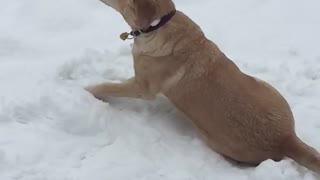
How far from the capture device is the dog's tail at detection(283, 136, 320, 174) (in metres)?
3.38

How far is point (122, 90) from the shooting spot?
406cm

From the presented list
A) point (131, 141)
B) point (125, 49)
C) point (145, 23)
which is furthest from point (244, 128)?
point (125, 49)

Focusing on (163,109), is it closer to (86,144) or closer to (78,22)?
(86,144)

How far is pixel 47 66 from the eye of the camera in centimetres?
437

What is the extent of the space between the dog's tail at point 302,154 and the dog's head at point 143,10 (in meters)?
1.18

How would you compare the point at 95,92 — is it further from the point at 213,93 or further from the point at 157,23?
the point at 213,93

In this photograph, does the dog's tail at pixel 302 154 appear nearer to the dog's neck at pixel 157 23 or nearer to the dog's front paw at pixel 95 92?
the dog's neck at pixel 157 23

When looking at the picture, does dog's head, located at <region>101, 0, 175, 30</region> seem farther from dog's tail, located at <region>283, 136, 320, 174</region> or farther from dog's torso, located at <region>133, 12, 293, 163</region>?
dog's tail, located at <region>283, 136, 320, 174</region>

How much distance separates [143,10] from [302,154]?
1.36 meters

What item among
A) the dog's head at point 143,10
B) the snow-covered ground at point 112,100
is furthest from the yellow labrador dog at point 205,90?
the snow-covered ground at point 112,100

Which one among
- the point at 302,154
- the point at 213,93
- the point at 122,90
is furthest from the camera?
the point at 122,90

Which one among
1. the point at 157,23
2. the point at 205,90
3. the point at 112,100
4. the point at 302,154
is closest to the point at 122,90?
the point at 112,100

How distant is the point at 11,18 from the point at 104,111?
1.89 meters

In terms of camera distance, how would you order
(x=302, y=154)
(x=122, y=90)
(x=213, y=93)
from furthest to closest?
(x=122, y=90) → (x=213, y=93) → (x=302, y=154)
